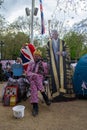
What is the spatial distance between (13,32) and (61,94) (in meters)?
36.5

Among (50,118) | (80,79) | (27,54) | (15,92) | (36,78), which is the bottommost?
(50,118)

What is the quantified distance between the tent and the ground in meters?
0.73

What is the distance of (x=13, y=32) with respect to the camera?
44.5 meters

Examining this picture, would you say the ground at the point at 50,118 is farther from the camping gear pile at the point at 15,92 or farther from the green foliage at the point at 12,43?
the green foliage at the point at 12,43

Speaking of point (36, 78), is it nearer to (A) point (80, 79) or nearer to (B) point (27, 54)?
(B) point (27, 54)

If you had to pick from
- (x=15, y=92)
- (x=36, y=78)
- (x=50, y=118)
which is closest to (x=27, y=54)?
(x=15, y=92)

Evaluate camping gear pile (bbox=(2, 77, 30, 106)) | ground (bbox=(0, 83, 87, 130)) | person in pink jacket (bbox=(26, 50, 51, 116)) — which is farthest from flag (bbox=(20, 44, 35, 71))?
ground (bbox=(0, 83, 87, 130))

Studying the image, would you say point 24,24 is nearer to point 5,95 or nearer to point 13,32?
point 13,32

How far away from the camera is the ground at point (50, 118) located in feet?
20.5

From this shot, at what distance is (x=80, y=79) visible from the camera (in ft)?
29.8

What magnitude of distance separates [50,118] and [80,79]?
8.13 ft

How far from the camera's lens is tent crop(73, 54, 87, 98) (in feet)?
29.6

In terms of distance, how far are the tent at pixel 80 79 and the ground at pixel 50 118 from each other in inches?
28.8

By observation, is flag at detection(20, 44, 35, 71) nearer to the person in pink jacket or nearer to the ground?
the person in pink jacket
